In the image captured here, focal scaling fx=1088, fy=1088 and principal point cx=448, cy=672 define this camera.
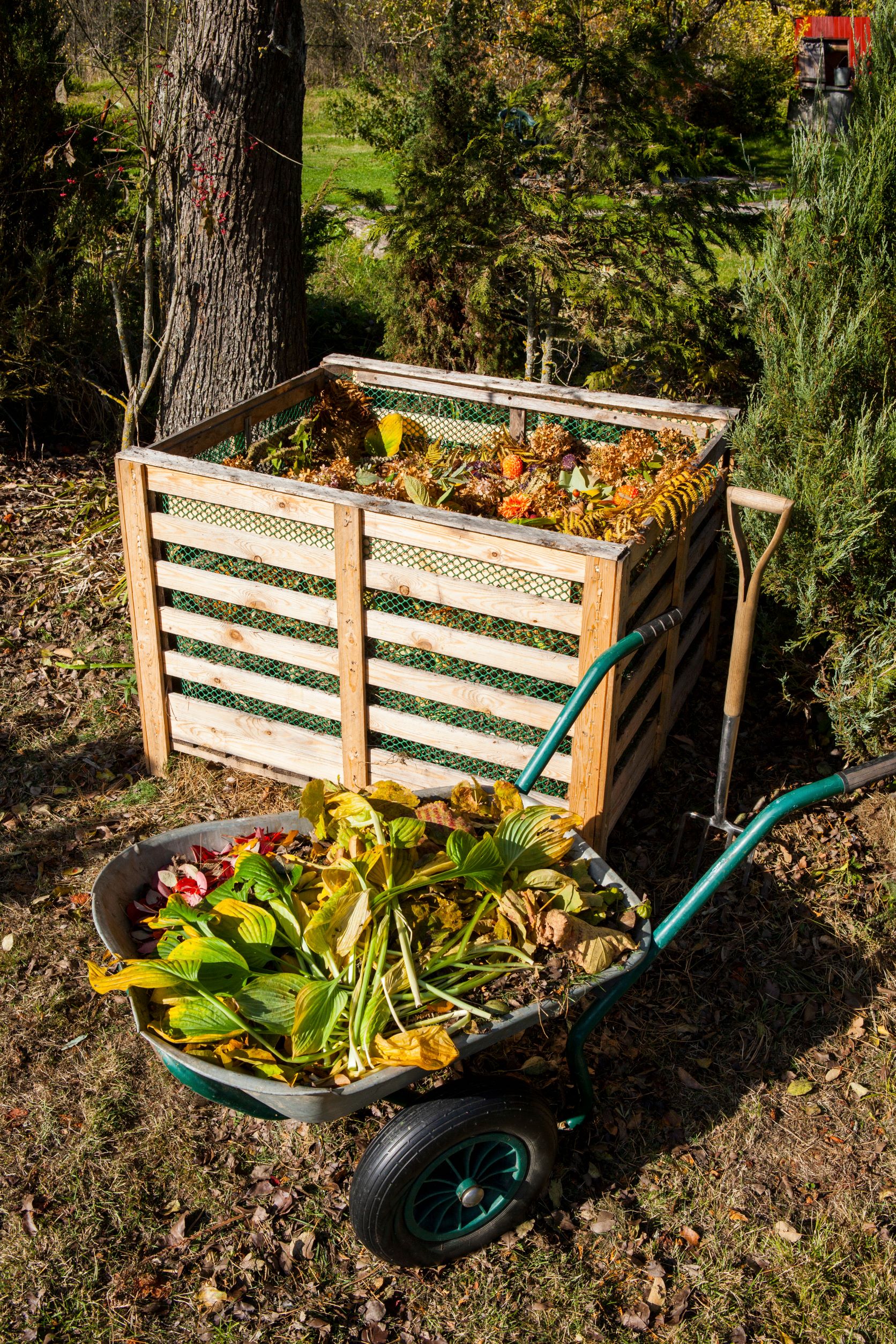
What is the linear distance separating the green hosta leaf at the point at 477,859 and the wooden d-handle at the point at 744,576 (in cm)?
110

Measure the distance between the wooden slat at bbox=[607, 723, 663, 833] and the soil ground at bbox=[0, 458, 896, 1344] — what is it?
0.22m

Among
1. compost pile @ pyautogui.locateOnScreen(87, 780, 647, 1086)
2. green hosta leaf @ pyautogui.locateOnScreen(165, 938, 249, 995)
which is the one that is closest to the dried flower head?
compost pile @ pyautogui.locateOnScreen(87, 780, 647, 1086)

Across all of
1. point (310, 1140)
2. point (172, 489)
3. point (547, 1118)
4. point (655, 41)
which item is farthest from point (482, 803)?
point (655, 41)

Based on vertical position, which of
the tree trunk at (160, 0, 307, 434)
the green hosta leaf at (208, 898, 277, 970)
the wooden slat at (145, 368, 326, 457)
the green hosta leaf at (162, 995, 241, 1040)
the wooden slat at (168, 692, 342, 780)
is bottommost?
the wooden slat at (168, 692, 342, 780)

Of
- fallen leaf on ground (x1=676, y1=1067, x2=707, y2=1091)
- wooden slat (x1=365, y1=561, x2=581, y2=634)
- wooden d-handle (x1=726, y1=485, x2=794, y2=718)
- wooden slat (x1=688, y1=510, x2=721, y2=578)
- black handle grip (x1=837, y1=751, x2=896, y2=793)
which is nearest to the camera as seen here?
black handle grip (x1=837, y1=751, x2=896, y2=793)

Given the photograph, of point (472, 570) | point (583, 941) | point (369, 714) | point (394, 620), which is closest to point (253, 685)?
point (369, 714)

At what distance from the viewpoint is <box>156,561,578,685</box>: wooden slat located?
11.5ft

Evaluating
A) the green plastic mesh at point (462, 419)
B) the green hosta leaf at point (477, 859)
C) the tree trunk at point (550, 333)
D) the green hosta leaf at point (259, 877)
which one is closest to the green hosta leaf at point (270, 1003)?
the green hosta leaf at point (259, 877)

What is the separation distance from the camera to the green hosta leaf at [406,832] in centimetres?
268

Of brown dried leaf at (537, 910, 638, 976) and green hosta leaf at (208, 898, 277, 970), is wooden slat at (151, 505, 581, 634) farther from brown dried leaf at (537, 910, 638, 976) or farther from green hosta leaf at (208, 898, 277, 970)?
green hosta leaf at (208, 898, 277, 970)

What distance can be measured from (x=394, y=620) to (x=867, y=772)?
1.71 m

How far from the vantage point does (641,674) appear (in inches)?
149

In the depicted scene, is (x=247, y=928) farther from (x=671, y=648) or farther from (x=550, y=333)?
(x=550, y=333)

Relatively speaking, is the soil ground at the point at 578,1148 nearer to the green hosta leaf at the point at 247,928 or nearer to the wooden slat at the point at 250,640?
the wooden slat at the point at 250,640
